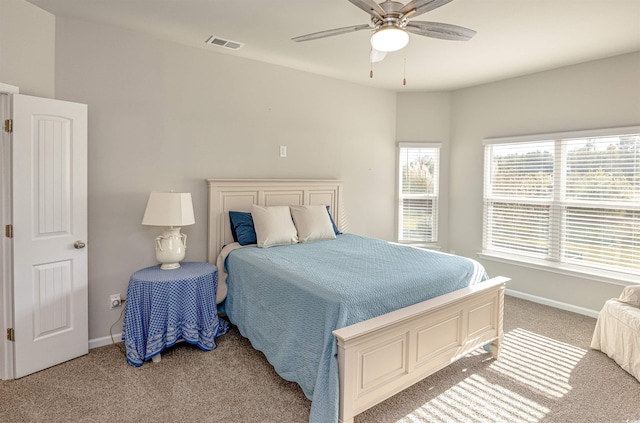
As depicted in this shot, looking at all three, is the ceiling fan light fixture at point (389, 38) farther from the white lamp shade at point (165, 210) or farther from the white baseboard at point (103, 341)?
the white baseboard at point (103, 341)

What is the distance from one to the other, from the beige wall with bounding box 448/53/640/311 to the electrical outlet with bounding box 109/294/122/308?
4.19 m

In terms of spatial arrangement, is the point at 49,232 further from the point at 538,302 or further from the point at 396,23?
the point at 538,302

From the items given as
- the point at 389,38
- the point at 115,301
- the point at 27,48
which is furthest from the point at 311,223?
the point at 27,48

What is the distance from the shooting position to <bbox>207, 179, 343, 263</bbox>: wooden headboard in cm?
351

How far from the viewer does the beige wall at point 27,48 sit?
246 centimetres

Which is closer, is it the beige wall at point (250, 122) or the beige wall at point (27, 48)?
the beige wall at point (27, 48)

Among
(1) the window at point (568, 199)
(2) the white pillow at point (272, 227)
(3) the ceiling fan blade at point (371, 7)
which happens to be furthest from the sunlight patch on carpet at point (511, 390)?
(3) the ceiling fan blade at point (371, 7)

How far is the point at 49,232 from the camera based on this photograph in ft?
8.61

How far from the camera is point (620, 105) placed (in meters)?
Result: 3.56

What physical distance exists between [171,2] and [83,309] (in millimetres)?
2417

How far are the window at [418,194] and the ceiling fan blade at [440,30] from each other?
2.83 meters

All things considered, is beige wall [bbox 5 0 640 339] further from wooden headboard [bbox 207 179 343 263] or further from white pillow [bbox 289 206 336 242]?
white pillow [bbox 289 206 336 242]

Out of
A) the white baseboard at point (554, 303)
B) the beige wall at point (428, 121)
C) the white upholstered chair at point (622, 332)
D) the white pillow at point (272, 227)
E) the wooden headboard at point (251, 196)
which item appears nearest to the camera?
the white upholstered chair at point (622, 332)

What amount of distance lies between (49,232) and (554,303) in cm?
498
